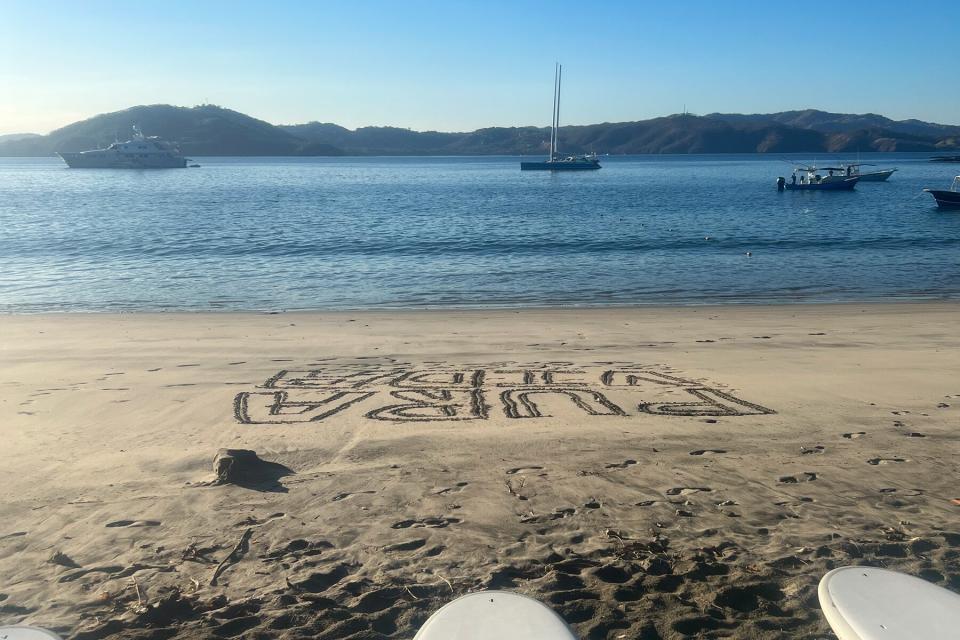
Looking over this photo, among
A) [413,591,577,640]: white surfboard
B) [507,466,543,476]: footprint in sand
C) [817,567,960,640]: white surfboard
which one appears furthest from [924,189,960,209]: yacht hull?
[413,591,577,640]: white surfboard

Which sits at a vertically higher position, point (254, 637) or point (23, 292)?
point (254, 637)

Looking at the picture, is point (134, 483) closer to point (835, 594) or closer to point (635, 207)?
point (835, 594)

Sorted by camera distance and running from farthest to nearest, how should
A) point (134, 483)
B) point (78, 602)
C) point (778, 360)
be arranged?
point (778, 360) < point (134, 483) < point (78, 602)

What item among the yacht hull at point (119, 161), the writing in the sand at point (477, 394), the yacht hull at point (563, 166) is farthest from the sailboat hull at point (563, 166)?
the writing in the sand at point (477, 394)

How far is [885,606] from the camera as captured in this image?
146 inches

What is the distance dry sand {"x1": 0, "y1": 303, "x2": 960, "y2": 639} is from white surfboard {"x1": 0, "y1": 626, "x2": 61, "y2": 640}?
34cm

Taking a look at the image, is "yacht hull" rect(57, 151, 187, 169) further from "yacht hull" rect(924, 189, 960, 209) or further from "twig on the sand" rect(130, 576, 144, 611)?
"twig on the sand" rect(130, 576, 144, 611)

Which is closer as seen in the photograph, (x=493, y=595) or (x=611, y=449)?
(x=493, y=595)

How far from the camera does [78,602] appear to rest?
413 centimetres

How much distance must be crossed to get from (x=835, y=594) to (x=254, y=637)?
9.94 ft

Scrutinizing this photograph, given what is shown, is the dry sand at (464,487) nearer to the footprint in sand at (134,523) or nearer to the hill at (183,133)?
the footprint in sand at (134,523)

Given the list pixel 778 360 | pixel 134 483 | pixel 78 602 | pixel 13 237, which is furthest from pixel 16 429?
pixel 13 237

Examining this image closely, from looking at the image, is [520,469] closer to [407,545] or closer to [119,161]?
[407,545]

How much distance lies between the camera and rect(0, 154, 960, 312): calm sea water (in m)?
18.6
